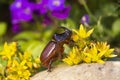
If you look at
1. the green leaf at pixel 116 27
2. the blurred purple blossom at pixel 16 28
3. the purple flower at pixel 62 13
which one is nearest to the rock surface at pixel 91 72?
the green leaf at pixel 116 27

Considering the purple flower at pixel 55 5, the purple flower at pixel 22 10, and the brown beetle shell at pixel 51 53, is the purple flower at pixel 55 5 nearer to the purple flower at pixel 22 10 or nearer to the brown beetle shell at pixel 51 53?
the purple flower at pixel 22 10

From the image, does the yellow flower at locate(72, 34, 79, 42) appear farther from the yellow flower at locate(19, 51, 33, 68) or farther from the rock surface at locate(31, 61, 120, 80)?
the yellow flower at locate(19, 51, 33, 68)

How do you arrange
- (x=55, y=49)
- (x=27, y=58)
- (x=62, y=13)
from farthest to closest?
1. (x=62, y=13)
2. (x=27, y=58)
3. (x=55, y=49)

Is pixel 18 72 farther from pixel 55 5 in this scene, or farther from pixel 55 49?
pixel 55 5

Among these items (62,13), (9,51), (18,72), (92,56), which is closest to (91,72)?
(92,56)

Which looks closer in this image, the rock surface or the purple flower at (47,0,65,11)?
the rock surface

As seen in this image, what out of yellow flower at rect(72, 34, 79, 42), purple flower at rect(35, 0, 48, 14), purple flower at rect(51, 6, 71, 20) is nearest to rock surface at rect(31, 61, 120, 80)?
yellow flower at rect(72, 34, 79, 42)
